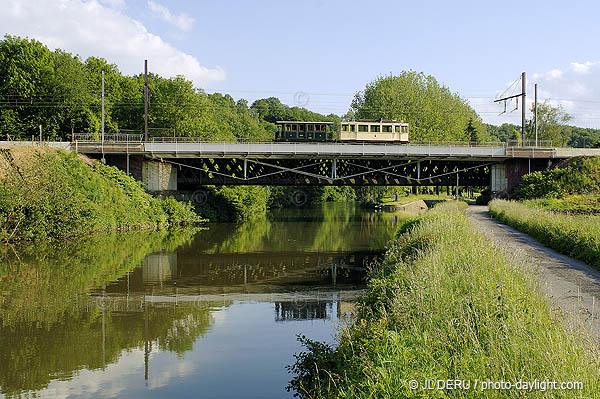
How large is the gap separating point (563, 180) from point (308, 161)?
23.4 meters

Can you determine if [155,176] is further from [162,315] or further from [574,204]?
[162,315]

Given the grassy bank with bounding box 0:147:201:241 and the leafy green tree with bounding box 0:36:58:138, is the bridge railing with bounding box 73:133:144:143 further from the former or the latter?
the leafy green tree with bounding box 0:36:58:138

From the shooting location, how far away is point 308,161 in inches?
2160

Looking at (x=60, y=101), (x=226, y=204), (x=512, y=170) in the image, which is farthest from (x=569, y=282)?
(x=60, y=101)

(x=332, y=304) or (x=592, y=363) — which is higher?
(x=592, y=363)

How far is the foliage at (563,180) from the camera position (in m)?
47.0

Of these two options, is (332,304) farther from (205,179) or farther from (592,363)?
(205,179)

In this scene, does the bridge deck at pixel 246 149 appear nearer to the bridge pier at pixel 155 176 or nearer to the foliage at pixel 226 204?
the bridge pier at pixel 155 176

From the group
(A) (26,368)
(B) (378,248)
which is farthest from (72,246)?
(A) (26,368)

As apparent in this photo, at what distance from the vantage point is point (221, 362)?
1195 cm

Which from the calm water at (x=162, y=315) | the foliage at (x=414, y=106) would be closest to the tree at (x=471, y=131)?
the foliage at (x=414, y=106)

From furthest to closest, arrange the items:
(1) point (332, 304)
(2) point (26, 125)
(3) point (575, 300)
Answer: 1. (2) point (26, 125)
2. (1) point (332, 304)
3. (3) point (575, 300)

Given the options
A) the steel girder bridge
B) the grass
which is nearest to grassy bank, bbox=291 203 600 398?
the grass

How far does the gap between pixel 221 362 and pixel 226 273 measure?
12.1 m
